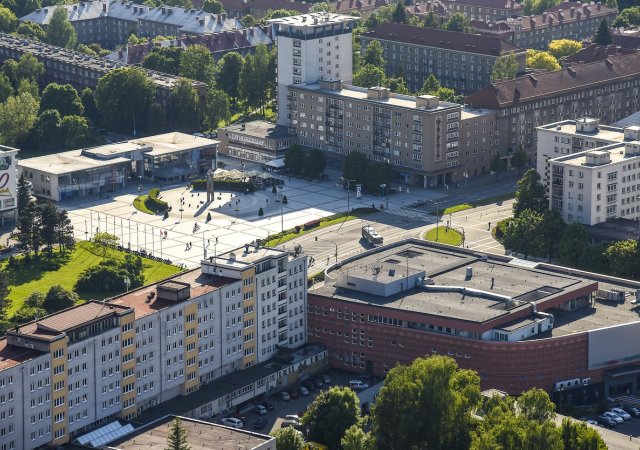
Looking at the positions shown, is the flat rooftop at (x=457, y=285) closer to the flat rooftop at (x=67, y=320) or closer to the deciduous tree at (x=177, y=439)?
the flat rooftop at (x=67, y=320)

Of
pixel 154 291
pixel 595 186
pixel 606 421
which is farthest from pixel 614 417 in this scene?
pixel 595 186

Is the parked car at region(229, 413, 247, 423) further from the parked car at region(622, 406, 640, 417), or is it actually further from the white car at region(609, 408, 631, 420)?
the parked car at region(622, 406, 640, 417)

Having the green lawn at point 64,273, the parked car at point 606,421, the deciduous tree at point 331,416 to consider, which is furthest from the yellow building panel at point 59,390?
the parked car at point 606,421

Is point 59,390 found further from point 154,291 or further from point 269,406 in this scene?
point 269,406

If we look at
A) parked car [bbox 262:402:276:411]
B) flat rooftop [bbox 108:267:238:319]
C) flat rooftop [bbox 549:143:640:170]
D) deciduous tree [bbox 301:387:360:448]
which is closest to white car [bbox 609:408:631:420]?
deciduous tree [bbox 301:387:360:448]

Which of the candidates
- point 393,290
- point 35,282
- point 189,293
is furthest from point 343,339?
point 35,282

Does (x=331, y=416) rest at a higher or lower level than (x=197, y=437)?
lower
